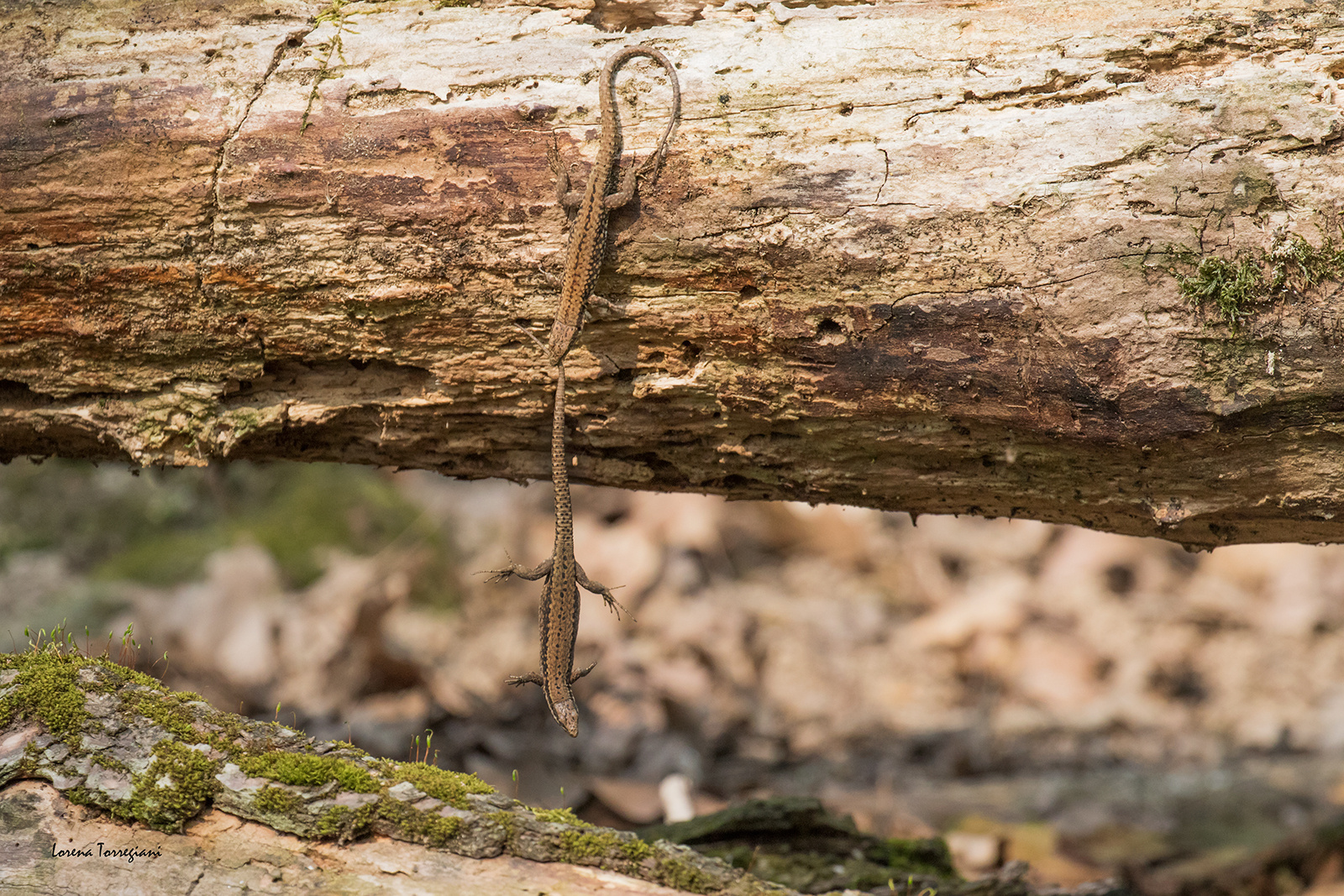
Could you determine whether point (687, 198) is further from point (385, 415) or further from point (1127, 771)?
point (1127, 771)

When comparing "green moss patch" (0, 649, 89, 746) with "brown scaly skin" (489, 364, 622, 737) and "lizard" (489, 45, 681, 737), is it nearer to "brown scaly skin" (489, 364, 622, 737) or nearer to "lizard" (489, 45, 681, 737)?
"brown scaly skin" (489, 364, 622, 737)

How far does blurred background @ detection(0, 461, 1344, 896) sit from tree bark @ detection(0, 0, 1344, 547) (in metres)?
2.84

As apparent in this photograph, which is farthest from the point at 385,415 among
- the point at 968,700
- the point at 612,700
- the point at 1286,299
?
the point at 968,700

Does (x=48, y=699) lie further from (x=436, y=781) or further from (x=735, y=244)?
(x=735, y=244)

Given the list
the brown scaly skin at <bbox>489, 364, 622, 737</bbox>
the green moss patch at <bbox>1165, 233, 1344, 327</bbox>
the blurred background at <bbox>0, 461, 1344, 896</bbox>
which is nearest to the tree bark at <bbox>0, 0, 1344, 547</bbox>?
the green moss patch at <bbox>1165, 233, 1344, 327</bbox>

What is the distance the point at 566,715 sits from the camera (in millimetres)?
4438

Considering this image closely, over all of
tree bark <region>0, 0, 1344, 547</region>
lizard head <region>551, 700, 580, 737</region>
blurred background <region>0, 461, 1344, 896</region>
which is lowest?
blurred background <region>0, 461, 1344, 896</region>

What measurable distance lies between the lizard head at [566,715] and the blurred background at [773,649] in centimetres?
123

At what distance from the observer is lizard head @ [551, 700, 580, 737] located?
4.39 meters

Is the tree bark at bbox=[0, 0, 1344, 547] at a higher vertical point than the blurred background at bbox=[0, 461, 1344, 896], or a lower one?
higher

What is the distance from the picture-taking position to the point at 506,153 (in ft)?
11.4

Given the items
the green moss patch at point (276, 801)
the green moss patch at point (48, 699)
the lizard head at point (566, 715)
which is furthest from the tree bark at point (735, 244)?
the green moss patch at point (276, 801)

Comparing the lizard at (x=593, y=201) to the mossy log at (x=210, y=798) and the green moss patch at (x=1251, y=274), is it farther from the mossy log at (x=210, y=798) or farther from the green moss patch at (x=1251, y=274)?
the green moss patch at (x=1251, y=274)

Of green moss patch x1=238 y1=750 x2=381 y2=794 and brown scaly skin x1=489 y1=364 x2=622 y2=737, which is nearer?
green moss patch x1=238 y1=750 x2=381 y2=794
